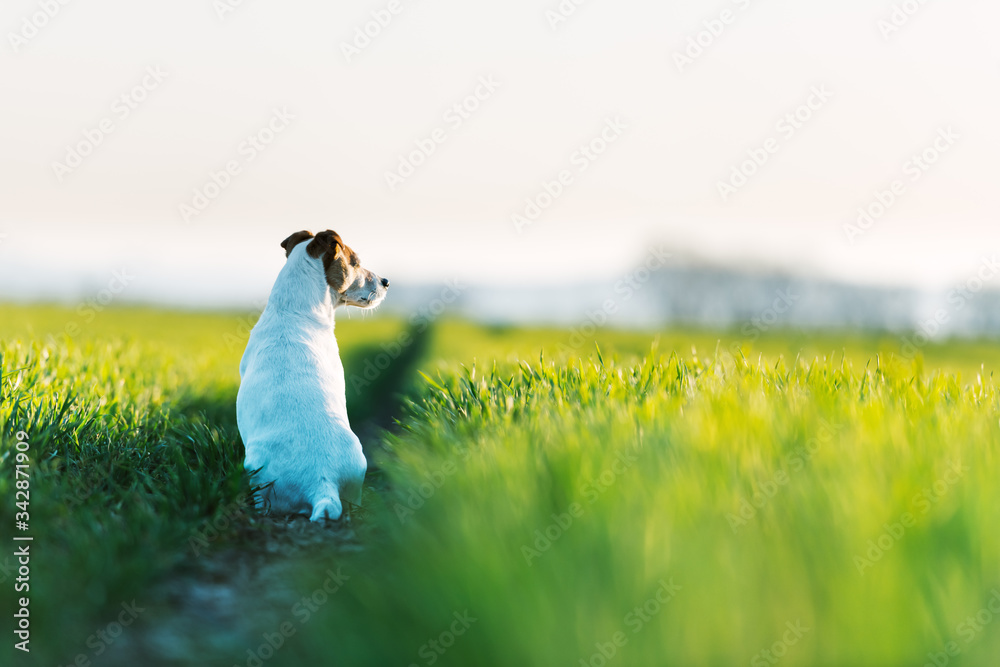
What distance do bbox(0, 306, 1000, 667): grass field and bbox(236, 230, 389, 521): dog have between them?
268 mm

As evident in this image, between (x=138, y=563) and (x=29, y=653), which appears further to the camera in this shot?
(x=138, y=563)

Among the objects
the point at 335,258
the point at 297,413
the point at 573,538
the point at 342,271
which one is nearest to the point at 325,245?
the point at 335,258

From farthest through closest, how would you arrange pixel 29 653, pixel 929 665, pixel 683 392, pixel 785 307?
pixel 785 307 < pixel 683 392 < pixel 29 653 < pixel 929 665

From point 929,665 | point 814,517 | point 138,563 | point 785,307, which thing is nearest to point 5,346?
point 138,563

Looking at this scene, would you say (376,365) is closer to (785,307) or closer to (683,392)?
(683,392)

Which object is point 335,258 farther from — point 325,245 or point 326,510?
point 326,510

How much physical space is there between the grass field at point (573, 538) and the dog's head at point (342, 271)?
1.24m

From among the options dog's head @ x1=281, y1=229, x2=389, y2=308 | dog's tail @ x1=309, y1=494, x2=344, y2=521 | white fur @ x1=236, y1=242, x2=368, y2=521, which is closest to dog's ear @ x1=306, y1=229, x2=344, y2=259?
dog's head @ x1=281, y1=229, x2=389, y2=308

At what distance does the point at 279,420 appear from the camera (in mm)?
4852

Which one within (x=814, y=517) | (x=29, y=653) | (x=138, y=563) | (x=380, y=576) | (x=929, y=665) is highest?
(x=814, y=517)

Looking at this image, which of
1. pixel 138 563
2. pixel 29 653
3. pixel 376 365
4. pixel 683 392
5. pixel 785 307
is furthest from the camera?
pixel 785 307

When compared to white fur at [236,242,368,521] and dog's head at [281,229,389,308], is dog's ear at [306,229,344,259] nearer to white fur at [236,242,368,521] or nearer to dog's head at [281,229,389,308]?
dog's head at [281,229,389,308]

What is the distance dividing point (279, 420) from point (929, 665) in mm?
3909

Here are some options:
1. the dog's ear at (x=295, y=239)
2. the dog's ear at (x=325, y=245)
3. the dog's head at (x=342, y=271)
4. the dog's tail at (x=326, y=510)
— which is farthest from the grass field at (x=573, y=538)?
the dog's ear at (x=295, y=239)
